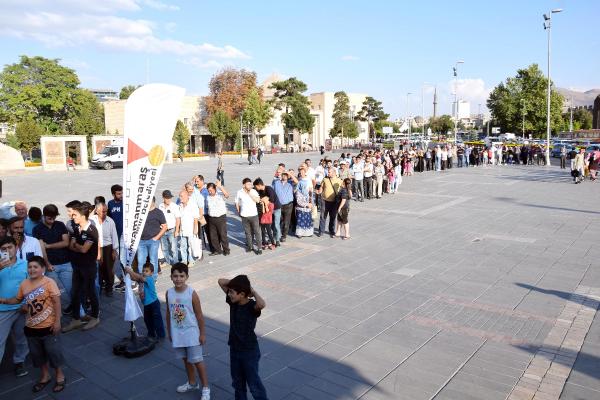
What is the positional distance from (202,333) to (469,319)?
3650mm

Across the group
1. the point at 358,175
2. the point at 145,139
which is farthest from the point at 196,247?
the point at 358,175

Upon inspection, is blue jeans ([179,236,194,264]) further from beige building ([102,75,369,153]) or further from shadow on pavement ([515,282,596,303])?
beige building ([102,75,369,153])

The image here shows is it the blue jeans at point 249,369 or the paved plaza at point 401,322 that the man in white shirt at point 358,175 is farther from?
the blue jeans at point 249,369

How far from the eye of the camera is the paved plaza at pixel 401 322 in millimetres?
4648

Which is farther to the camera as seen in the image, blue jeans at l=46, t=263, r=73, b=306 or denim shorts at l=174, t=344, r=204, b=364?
blue jeans at l=46, t=263, r=73, b=306

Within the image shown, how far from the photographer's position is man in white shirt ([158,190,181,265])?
8.45 m

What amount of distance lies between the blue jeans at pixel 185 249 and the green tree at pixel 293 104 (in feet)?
200

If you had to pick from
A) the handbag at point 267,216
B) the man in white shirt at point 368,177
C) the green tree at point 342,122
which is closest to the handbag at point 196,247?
the handbag at point 267,216

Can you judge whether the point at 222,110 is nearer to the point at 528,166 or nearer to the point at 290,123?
the point at 290,123

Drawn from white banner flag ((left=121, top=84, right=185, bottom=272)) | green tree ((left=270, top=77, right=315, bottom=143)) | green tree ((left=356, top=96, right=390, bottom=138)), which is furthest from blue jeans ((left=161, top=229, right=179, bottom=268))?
green tree ((left=356, top=96, right=390, bottom=138))

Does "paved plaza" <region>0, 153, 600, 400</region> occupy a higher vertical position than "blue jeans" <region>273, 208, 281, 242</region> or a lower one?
lower

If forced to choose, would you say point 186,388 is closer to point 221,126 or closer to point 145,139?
point 145,139

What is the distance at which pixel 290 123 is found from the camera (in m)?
69.1

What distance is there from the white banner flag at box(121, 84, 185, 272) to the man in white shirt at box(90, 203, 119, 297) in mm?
2031
